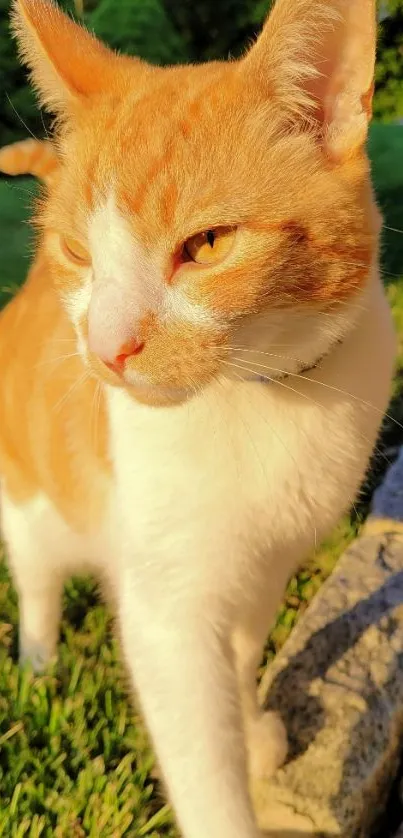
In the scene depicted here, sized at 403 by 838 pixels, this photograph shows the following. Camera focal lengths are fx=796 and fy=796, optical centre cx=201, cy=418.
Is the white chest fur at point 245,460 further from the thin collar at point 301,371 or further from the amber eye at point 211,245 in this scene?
the amber eye at point 211,245

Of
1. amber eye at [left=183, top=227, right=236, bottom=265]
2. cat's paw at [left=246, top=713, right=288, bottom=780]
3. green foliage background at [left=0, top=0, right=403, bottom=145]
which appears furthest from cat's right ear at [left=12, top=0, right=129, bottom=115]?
green foliage background at [left=0, top=0, right=403, bottom=145]

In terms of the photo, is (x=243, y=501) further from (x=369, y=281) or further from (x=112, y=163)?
(x=112, y=163)

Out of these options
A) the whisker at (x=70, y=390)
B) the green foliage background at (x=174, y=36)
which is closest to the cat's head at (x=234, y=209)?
the whisker at (x=70, y=390)

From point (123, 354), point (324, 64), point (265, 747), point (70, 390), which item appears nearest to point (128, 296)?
point (123, 354)

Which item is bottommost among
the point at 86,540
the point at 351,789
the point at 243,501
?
the point at 351,789

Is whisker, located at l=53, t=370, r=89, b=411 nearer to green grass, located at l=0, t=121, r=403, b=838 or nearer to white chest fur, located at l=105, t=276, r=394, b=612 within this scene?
white chest fur, located at l=105, t=276, r=394, b=612

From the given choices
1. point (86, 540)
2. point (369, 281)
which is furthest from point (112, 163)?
point (86, 540)

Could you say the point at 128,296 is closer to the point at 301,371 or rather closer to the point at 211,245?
the point at 211,245

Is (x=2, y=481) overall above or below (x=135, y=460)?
below
